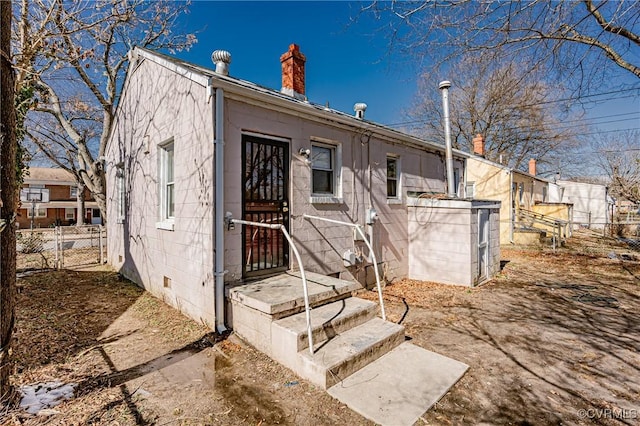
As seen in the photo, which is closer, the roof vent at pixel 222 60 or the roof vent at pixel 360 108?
the roof vent at pixel 222 60

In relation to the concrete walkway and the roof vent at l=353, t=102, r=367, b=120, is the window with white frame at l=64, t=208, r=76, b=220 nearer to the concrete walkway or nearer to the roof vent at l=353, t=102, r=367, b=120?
the roof vent at l=353, t=102, r=367, b=120

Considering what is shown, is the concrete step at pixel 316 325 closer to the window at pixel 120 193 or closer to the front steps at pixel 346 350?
the front steps at pixel 346 350

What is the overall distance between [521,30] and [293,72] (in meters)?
5.07

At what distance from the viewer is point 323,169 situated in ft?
21.7

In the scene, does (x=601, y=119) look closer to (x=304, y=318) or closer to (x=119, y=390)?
(x=304, y=318)

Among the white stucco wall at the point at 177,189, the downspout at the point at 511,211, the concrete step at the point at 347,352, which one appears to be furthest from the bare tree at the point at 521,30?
the downspout at the point at 511,211

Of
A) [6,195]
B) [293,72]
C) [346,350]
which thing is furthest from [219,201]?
[293,72]

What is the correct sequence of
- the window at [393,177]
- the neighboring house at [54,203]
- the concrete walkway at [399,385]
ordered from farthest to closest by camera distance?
the neighboring house at [54,203] < the window at [393,177] < the concrete walkway at [399,385]

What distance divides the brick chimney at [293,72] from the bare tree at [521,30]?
3871 mm

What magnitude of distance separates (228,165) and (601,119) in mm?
26352

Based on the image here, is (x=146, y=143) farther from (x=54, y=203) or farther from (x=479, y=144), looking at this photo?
(x=54, y=203)

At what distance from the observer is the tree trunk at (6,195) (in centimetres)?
265

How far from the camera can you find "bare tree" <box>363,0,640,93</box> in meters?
4.21

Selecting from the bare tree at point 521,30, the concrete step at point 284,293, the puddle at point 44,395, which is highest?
the bare tree at point 521,30
